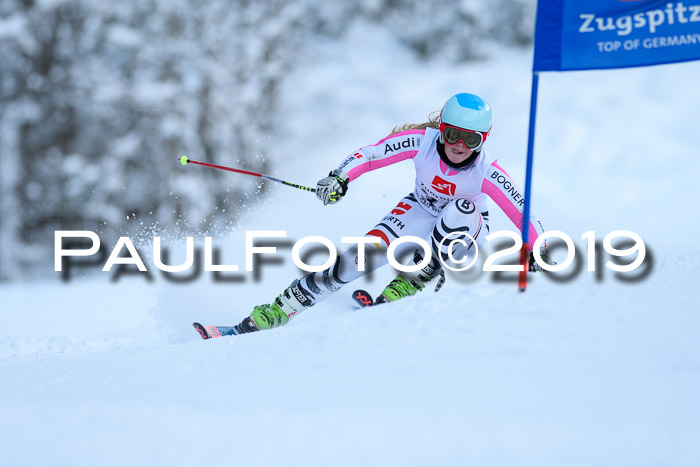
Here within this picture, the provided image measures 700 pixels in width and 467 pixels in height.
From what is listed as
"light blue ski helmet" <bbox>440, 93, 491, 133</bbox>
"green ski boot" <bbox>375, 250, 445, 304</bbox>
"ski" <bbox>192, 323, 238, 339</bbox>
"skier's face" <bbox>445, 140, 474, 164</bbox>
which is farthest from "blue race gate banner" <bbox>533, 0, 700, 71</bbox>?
"ski" <bbox>192, 323, 238, 339</bbox>

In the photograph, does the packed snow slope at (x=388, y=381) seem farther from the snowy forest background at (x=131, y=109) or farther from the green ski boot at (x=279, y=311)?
the snowy forest background at (x=131, y=109)

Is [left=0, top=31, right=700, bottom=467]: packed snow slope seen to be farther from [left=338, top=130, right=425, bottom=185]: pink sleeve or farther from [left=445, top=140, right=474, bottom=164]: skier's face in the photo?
[left=338, top=130, right=425, bottom=185]: pink sleeve

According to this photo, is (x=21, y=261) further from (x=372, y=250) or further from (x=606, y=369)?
(x=606, y=369)

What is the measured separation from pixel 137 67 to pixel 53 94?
175 centimetres

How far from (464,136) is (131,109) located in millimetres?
11136

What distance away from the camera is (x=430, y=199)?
176 inches

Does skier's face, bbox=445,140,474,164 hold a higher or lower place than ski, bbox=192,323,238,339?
higher

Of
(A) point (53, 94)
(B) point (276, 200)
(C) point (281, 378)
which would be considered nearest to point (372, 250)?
(C) point (281, 378)

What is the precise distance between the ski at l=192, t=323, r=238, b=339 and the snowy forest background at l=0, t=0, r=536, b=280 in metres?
8.92

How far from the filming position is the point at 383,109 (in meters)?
16.4

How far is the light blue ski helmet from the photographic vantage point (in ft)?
13.0

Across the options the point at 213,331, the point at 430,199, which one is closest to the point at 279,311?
the point at 213,331

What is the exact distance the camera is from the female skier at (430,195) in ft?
13.3

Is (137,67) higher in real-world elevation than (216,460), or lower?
higher
